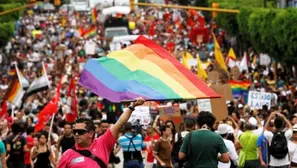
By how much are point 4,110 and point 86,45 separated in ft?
127

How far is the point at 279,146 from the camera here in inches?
669

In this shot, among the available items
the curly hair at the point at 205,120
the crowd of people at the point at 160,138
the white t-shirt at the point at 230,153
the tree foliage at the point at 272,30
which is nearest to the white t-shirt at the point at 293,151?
the crowd of people at the point at 160,138

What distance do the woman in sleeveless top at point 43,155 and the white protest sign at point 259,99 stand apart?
795cm

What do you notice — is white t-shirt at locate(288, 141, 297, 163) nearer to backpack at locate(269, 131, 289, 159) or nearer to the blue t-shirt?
backpack at locate(269, 131, 289, 159)

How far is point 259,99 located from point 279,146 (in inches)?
311

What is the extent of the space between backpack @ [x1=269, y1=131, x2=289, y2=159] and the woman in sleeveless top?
3.23m

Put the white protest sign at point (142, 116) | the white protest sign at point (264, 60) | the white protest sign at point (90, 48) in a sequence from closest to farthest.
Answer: the white protest sign at point (142, 116) < the white protest sign at point (264, 60) < the white protest sign at point (90, 48)

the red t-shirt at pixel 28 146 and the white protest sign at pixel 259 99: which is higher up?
the red t-shirt at pixel 28 146

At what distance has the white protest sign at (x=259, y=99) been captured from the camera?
2477 cm

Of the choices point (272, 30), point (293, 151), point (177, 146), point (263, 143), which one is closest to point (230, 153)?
point (293, 151)

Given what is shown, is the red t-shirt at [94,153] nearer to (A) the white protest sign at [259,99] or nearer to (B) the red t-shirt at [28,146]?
(B) the red t-shirt at [28,146]

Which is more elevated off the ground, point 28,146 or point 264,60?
point 28,146

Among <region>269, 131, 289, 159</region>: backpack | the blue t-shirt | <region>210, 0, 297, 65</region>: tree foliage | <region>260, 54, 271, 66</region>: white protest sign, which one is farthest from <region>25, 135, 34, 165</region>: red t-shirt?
<region>260, 54, 271, 66</region>: white protest sign

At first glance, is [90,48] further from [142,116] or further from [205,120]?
[205,120]
